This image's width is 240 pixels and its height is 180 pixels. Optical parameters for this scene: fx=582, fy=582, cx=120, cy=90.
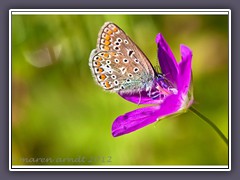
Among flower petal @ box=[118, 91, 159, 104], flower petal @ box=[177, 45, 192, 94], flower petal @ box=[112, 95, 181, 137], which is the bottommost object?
flower petal @ box=[112, 95, 181, 137]

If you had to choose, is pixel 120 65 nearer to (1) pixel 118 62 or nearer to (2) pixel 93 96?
(1) pixel 118 62

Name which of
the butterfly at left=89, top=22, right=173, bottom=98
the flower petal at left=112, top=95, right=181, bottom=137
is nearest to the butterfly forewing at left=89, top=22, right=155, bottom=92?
the butterfly at left=89, top=22, right=173, bottom=98

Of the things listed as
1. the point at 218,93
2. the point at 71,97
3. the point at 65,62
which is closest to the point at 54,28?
the point at 65,62

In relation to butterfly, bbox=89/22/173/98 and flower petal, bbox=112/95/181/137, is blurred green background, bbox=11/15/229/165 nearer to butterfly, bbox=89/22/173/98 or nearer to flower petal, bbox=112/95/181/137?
butterfly, bbox=89/22/173/98

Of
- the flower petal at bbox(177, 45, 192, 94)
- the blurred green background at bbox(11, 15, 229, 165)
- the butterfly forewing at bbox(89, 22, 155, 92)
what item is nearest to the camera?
the flower petal at bbox(177, 45, 192, 94)

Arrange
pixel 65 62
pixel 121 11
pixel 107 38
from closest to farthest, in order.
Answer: pixel 107 38
pixel 121 11
pixel 65 62

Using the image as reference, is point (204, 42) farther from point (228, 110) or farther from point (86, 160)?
point (86, 160)
